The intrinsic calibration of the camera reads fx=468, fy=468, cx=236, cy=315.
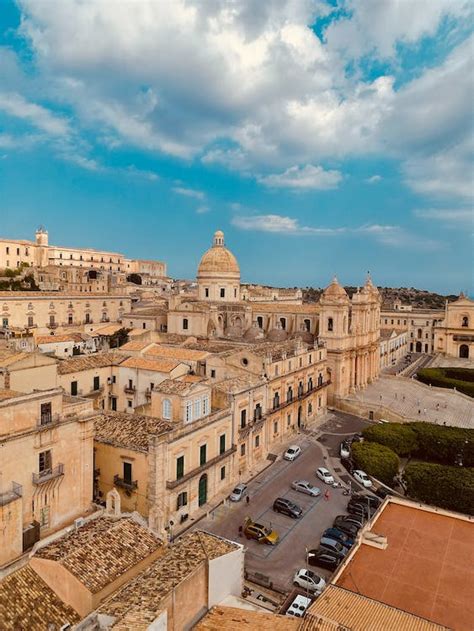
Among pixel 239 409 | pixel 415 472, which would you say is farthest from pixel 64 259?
pixel 415 472

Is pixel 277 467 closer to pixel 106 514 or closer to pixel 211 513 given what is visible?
pixel 211 513

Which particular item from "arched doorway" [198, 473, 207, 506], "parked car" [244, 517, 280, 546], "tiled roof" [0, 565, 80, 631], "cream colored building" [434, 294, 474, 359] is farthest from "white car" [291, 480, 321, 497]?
"cream colored building" [434, 294, 474, 359]

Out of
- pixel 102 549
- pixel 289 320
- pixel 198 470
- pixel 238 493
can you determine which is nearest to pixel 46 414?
pixel 102 549

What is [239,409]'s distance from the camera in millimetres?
31578

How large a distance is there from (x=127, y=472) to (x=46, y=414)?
6672 millimetres

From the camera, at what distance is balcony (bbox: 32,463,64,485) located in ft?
62.9

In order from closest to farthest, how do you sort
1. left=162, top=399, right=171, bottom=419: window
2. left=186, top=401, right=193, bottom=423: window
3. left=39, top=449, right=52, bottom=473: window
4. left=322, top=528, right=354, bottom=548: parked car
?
left=39, top=449, right=52, bottom=473: window
left=322, top=528, right=354, bottom=548: parked car
left=186, top=401, right=193, bottom=423: window
left=162, top=399, right=171, bottom=419: window

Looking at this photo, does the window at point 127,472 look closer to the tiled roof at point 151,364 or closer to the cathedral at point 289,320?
the tiled roof at point 151,364

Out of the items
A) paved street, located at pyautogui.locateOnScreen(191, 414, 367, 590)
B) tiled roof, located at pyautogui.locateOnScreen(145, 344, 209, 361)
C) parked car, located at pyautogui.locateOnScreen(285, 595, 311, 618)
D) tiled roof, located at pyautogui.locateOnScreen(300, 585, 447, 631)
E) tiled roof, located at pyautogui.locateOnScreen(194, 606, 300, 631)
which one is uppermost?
tiled roof, located at pyautogui.locateOnScreen(145, 344, 209, 361)

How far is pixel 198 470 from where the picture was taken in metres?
26.5

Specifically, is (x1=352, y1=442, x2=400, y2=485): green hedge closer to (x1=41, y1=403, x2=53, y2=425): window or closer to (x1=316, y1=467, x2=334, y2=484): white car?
(x1=316, y1=467, x2=334, y2=484): white car

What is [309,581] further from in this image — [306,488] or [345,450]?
[345,450]

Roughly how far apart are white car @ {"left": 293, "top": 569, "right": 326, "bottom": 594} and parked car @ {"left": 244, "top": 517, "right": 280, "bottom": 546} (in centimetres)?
324

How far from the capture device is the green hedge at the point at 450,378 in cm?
5737
